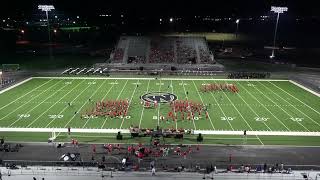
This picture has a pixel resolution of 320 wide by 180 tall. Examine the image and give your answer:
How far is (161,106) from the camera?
3534 centimetres

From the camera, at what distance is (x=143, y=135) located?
27.3 metres

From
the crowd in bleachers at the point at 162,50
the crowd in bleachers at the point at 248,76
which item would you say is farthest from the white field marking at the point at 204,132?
the crowd in bleachers at the point at 162,50

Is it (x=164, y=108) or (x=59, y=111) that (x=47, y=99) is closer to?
(x=59, y=111)

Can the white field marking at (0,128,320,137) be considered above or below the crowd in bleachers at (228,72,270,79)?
below

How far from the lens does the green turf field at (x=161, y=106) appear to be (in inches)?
1173

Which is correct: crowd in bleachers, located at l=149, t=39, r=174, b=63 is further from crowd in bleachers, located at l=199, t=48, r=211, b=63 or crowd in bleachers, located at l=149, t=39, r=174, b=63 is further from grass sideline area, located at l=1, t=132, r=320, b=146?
grass sideline area, located at l=1, t=132, r=320, b=146

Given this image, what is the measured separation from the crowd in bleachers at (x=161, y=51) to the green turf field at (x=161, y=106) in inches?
544

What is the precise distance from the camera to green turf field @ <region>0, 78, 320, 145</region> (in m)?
29.8

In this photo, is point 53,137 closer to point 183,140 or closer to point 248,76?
point 183,140

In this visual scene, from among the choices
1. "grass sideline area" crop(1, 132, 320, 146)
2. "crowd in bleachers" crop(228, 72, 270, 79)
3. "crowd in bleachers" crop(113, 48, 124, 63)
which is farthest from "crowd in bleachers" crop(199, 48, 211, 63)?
"grass sideline area" crop(1, 132, 320, 146)

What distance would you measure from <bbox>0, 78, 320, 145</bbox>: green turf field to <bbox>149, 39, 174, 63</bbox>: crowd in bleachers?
13809 millimetres

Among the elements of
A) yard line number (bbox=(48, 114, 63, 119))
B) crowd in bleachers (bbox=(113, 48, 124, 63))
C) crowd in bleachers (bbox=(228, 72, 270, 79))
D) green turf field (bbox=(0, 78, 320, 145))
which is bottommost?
yard line number (bbox=(48, 114, 63, 119))

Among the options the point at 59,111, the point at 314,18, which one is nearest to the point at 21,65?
the point at 59,111

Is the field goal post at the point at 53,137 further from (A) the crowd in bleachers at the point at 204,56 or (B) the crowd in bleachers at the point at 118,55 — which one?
(A) the crowd in bleachers at the point at 204,56
